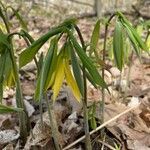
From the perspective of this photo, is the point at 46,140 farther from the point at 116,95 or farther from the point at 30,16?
the point at 30,16

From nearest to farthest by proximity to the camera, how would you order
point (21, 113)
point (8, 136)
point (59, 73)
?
point (59, 73) → point (21, 113) → point (8, 136)

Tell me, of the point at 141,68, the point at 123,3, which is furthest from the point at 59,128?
the point at 123,3

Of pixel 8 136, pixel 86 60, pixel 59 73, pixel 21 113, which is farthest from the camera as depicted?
pixel 8 136

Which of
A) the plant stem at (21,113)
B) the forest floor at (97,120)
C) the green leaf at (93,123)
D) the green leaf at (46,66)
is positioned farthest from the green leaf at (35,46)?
the green leaf at (93,123)

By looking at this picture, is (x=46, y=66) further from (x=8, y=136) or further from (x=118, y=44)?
(x=8, y=136)

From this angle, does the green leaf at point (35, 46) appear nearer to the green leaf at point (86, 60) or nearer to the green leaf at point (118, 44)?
the green leaf at point (86, 60)

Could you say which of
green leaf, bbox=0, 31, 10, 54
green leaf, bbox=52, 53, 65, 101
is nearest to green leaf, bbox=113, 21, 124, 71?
green leaf, bbox=52, 53, 65, 101

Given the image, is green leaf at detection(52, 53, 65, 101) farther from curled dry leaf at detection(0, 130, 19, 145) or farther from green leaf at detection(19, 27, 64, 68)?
curled dry leaf at detection(0, 130, 19, 145)

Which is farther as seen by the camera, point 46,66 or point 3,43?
point 3,43

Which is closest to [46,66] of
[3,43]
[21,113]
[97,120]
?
[3,43]
